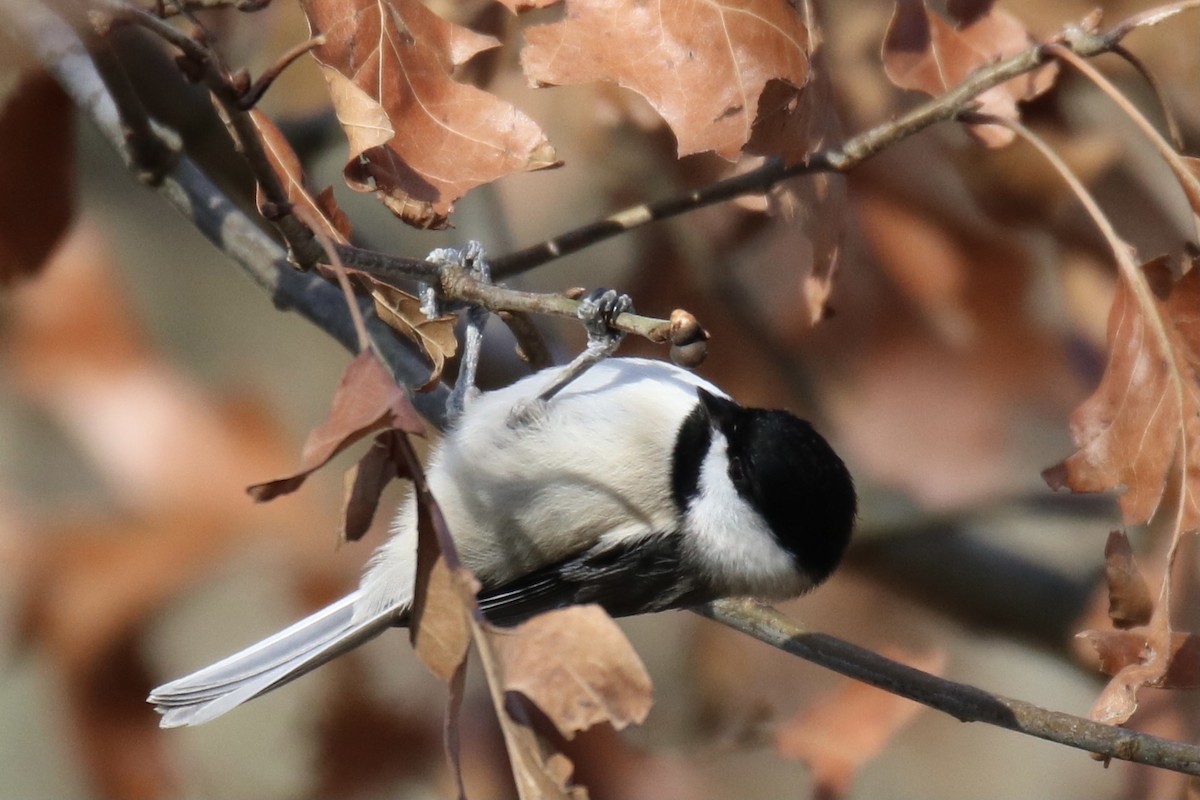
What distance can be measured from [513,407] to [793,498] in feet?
1.72

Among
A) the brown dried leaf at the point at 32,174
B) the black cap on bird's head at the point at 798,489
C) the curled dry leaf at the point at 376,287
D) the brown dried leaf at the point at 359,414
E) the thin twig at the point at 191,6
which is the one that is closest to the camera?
the brown dried leaf at the point at 359,414

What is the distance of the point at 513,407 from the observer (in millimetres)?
2074

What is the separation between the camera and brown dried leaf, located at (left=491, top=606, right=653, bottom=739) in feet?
3.32

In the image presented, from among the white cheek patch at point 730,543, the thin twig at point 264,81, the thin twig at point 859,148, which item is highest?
the thin twig at point 264,81

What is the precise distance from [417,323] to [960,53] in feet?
3.56

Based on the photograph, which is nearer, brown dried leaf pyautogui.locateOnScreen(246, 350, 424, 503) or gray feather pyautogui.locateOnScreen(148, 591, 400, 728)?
brown dried leaf pyautogui.locateOnScreen(246, 350, 424, 503)

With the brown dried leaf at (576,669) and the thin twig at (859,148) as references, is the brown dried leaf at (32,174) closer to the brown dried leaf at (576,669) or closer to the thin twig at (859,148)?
the thin twig at (859,148)

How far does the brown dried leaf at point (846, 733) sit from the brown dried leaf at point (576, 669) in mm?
1346

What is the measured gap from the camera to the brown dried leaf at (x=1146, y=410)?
1.54 meters

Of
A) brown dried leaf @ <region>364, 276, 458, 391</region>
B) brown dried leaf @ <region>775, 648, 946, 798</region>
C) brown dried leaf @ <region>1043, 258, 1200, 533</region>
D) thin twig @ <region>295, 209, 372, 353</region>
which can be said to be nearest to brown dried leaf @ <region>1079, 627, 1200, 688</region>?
brown dried leaf @ <region>1043, 258, 1200, 533</region>

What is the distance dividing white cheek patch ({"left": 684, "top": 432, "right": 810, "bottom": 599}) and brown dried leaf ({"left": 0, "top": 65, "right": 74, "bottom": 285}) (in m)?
1.29

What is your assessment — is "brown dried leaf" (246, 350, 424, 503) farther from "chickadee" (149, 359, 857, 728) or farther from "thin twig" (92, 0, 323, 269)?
"chickadee" (149, 359, 857, 728)

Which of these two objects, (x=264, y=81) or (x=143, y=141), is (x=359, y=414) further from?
(x=143, y=141)

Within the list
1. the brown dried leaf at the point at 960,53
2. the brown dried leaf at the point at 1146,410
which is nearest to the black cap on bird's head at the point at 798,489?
the brown dried leaf at the point at 1146,410
